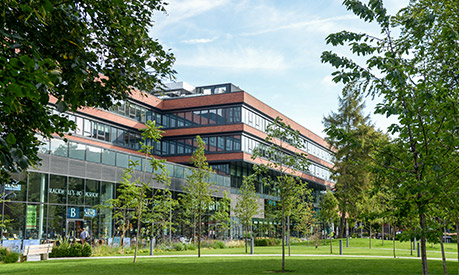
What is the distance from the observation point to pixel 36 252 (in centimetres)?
2400

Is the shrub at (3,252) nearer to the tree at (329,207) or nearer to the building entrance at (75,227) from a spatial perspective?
the building entrance at (75,227)

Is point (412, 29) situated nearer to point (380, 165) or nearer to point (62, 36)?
point (380, 165)

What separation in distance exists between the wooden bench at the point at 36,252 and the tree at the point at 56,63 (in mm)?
15346

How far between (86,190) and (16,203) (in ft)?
20.1

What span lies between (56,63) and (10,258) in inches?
740

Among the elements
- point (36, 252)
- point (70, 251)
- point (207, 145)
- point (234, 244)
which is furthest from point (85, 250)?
point (207, 145)

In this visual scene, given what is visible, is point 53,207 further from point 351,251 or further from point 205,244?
point 351,251

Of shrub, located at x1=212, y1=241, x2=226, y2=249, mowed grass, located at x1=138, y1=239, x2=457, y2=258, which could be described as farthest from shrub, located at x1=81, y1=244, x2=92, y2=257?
shrub, located at x1=212, y1=241, x2=226, y2=249

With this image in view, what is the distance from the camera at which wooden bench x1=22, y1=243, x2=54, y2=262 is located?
23.5 m

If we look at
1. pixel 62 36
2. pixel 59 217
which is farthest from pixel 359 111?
pixel 62 36

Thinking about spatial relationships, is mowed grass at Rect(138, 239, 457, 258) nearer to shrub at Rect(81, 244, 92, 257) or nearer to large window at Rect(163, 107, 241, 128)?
shrub at Rect(81, 244, 92, 257)

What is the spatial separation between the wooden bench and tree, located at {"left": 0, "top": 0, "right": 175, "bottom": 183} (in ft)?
50.3

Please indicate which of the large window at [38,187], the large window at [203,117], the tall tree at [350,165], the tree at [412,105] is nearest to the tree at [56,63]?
the tree at [412,105]

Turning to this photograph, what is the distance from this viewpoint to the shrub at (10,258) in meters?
22.9
